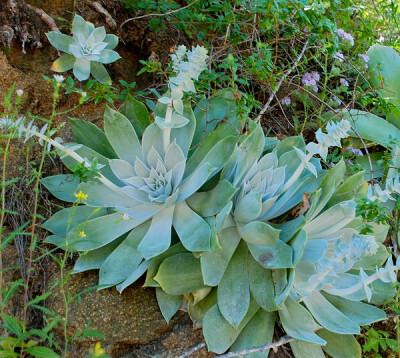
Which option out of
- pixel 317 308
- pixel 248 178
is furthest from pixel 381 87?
pixel 317 308

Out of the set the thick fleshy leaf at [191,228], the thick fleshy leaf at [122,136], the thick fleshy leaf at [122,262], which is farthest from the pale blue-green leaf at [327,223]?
the thick fleshy leaf at [122,136]

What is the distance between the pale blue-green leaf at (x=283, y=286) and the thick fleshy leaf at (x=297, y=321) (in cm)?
7

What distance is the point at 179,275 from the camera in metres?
1.61

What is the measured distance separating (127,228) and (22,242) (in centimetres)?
38

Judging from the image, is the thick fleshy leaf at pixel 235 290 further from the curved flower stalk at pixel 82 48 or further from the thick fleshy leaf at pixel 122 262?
the curved flower stalk at pixel 82 48

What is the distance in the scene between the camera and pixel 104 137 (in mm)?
1924

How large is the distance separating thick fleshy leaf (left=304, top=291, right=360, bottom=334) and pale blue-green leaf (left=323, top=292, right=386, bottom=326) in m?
0.09

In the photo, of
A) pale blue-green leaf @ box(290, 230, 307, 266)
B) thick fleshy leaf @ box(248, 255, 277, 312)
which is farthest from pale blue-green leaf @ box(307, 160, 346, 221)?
thick fleshy leaf @ box(248, 255, 277, 312)

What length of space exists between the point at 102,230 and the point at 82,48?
75 centimetres

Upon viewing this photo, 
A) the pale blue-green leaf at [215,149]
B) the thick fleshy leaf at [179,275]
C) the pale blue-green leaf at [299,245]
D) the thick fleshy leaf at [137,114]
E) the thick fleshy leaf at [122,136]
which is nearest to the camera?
the pale blue-green leaf at [299,245]

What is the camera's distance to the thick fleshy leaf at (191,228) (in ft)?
5.11

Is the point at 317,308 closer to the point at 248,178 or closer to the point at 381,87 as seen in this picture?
the point at 248,178

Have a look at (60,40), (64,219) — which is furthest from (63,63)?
(64,219)

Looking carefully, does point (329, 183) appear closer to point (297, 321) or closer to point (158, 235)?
point (297, 321)
